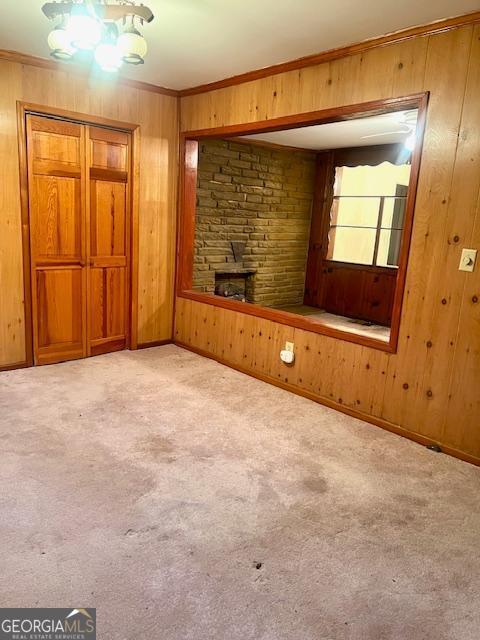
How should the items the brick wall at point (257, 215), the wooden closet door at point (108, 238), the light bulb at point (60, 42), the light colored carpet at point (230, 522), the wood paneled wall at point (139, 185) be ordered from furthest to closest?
the brick wall at point (257, 215) → the wooden closet door at point (108, 238) → the wood paneled wall at point (139, 185) → the light bulb at point (60, 42) → the light colored carpet at point (230, 522)

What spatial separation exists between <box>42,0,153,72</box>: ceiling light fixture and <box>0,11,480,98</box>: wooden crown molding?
119 cm

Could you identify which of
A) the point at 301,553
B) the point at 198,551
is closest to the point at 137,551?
the point at 198,551

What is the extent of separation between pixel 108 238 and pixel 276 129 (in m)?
1.71

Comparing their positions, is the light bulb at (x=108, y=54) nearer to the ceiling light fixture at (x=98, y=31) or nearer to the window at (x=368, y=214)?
the ceiling light fixture at (x=98, y=31)

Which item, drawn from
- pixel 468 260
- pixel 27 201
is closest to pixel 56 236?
pixel 27 201

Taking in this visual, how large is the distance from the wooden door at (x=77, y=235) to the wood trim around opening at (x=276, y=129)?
548mm

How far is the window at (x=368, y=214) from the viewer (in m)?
5.91

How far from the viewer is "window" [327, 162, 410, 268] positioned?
19.4 ft

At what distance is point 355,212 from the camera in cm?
636

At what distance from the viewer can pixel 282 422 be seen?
9.97ft

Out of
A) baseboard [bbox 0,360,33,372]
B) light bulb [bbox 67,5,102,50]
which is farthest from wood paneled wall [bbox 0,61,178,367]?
light bulb [bbox 67,5,102,50]

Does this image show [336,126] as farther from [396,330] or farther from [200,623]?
[200,623]

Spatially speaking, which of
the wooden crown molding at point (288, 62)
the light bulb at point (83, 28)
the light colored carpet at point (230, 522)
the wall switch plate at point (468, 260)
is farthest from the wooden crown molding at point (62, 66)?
the wall switch plate at point (468, 260)

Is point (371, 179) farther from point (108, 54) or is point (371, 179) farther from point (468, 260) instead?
point (108, 54)
